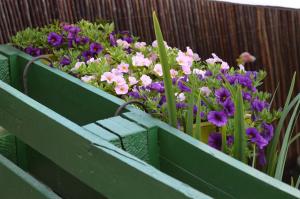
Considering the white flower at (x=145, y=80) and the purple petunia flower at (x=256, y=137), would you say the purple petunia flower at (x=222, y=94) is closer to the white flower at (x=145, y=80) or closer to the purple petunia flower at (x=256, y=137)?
the purple petunia flower at (x=256, y=137)

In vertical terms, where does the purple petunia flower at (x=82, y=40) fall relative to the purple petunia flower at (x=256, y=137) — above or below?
above

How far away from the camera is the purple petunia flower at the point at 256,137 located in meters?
1.88

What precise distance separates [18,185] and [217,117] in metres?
0.64

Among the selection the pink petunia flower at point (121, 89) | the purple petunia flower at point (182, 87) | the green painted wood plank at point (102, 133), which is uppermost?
the green painted wood plank at point (102, 133)

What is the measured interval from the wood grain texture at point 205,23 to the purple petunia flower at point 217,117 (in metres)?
0.71

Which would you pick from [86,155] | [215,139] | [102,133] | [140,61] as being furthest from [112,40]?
[86,155]

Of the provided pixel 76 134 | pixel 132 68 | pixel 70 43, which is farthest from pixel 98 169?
pixel 70 43

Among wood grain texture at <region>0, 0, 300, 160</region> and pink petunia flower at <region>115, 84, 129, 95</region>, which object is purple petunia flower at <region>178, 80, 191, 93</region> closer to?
pink petunia flower at <region>115, 84, 129, 95</region>

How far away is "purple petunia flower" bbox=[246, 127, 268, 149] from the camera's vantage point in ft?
6.17

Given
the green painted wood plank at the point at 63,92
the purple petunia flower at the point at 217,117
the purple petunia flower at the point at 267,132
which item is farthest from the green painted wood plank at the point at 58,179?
the purple petunia flower at the point at 267,132

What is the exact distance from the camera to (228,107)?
1956 mm

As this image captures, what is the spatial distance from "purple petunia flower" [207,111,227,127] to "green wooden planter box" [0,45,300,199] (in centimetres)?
17

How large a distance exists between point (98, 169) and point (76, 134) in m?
0.15

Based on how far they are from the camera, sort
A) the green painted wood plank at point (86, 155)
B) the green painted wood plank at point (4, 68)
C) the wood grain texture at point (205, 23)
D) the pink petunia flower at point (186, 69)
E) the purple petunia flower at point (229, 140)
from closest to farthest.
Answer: the green painted wood plank at point (86, 155) → the purple petunia flower at point (229, 140) → the pink petunia flower at point (186, 69) → the wood grain texture at point (205, 23) → the green painted wood plank at point (4, 68)
